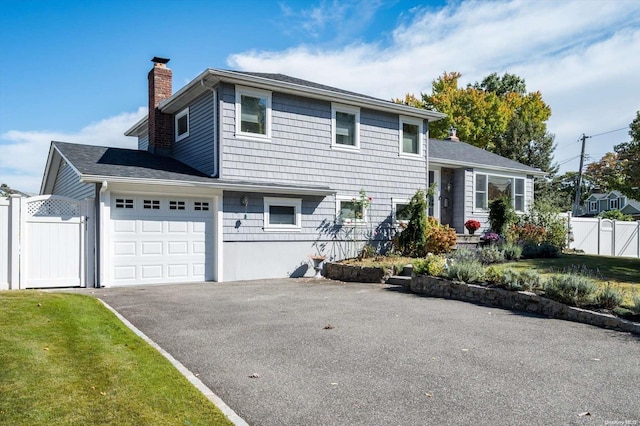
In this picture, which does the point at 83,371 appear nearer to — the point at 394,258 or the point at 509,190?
the point at 394,258

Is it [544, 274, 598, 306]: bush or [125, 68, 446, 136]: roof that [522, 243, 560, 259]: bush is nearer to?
[125, 68, 446, 136]: roof

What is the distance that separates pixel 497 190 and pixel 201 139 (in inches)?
534

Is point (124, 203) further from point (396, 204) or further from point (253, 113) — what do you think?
point (396, 204)

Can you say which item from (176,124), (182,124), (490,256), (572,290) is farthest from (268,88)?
(572,290)

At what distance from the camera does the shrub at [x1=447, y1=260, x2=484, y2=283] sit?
10.2 m

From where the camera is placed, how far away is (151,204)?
12414 millimetres

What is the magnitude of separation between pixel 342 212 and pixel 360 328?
8877mm

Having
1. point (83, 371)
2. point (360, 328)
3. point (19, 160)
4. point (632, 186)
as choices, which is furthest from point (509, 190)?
point (19, 160)

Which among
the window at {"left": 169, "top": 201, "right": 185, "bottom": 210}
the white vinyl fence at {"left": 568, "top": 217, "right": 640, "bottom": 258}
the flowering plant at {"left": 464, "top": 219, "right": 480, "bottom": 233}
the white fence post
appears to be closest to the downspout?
the white fence post

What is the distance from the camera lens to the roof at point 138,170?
38.5 ft

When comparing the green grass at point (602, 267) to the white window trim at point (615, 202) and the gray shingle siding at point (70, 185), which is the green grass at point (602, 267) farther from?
the white window trim at point (615, 202)

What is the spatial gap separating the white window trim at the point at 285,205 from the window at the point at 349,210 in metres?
1.57

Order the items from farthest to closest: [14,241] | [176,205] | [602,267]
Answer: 1. [602,267]
2. [176,205]
3. [14,241]

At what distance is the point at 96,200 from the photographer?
11594mm
